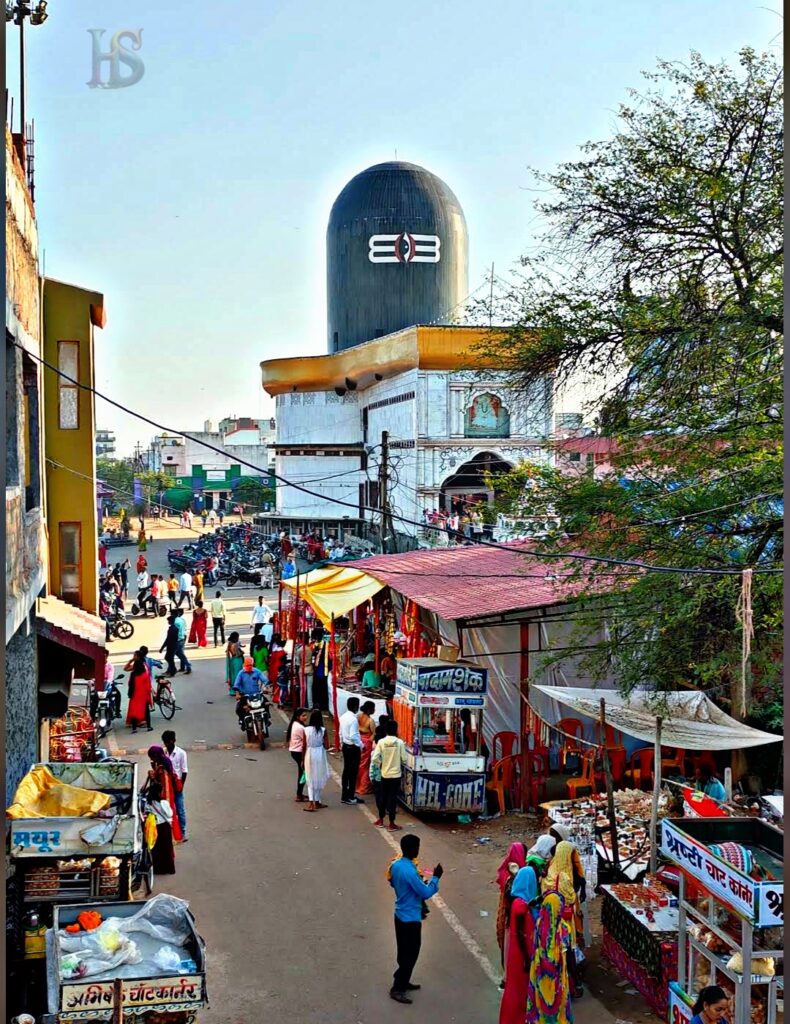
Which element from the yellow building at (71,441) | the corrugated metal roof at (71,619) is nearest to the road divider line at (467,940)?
the corrugated metal roof at (71,619)

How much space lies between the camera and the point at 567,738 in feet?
45.6

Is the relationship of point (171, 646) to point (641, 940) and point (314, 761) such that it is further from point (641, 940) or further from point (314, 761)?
point (641, 940)

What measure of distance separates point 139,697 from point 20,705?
649cm

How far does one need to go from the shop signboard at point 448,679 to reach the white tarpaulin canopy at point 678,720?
180 centimetres

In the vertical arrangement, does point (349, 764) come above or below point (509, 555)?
below

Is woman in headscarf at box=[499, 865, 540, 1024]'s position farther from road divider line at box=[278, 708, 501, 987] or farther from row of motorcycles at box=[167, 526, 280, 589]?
row of motorcycles at box=[167, 526, 280, 589]

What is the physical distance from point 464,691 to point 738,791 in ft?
10.5

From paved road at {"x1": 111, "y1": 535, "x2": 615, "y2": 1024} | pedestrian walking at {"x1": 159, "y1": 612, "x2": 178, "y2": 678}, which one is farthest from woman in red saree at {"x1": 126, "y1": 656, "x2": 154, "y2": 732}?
pedestrian walking at {"x1": 159, "y1": 612, "x2": 178, "y2": 678}

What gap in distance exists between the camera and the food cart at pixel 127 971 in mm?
6391

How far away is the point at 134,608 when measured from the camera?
102 ft

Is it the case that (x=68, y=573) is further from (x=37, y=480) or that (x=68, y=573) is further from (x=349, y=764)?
(x=349, y=764)

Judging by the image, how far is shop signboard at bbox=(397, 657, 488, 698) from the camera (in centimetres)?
1286

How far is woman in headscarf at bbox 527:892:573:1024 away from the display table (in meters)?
0.96

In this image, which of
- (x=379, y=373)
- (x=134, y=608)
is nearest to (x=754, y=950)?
(x=134, y=608)
